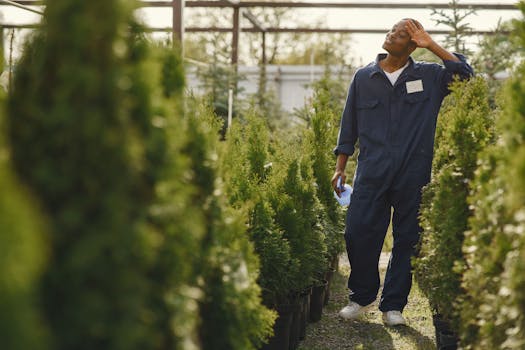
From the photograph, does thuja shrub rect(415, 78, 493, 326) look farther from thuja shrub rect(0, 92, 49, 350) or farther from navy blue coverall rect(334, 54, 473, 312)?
thuja shrub rect(0, 92, 49, 350)

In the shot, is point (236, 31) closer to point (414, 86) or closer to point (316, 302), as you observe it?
point (414, 86)

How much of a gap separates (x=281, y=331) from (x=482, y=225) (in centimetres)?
169

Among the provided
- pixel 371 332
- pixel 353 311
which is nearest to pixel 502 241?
pixel 371 332

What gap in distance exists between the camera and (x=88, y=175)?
5.50 ft

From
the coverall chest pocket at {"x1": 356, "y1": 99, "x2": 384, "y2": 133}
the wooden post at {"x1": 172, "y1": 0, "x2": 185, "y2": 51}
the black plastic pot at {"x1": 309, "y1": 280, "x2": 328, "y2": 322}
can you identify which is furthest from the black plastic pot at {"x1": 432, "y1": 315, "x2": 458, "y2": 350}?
the wooden post at {"x1": 172, "y1": 0, "x2": 185, "y2": 51}

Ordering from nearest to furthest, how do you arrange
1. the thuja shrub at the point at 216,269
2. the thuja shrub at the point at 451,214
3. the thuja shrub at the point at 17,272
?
1. the thuja shrub at the point at 17,272
2. the thuja shrub at the point at 216,269
3. the thuja shrub at the point at 451,214

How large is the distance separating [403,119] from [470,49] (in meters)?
5.39

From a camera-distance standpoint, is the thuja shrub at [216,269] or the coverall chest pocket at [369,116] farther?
the coverall chest pocket at [369,116]

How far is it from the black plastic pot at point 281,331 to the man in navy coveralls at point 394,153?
1.26 m

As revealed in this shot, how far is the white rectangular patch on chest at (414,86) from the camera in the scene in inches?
205

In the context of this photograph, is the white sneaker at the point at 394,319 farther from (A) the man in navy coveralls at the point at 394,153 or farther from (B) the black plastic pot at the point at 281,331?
(B) the black plastic pot at the point at 281,331

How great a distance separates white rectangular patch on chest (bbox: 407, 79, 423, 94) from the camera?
522cm

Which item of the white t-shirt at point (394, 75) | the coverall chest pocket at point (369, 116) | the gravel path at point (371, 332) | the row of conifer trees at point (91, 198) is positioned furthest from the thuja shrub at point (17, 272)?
the white t-shirt at point (394, 75)

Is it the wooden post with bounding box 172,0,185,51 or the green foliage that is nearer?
the wooden post with bounding box 172,0,185,51
